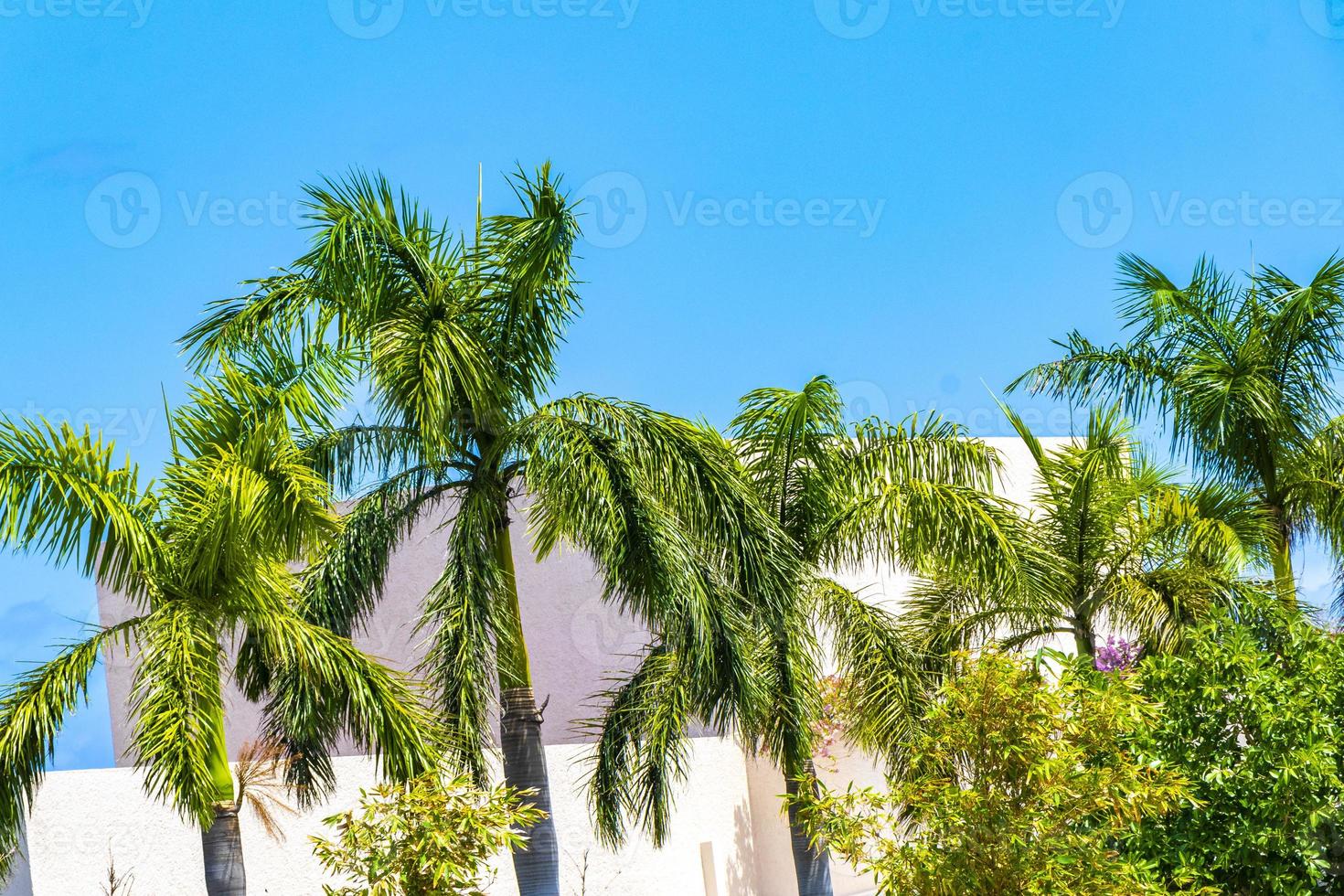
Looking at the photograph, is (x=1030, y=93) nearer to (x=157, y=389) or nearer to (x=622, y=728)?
(x=622, y=728)

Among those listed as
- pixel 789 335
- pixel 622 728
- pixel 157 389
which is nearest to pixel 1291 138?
pixel 789 335

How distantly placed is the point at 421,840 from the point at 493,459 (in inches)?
127

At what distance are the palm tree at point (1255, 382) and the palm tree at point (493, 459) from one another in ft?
17.5

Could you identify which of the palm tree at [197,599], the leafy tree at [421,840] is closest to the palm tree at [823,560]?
the palm tree at [197,599]

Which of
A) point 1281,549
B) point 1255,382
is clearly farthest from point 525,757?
point 1281,549

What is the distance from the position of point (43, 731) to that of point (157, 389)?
2.22 m

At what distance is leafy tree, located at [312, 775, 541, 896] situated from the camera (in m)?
8.84

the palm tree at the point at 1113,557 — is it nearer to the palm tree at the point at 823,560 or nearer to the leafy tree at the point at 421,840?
the palm tree at the point at 823,560

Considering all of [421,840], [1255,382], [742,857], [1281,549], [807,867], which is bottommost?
[742,857]

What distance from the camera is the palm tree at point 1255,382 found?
13945mm

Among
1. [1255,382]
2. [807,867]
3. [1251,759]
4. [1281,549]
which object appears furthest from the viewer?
[1281,549]

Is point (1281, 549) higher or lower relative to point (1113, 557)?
lower

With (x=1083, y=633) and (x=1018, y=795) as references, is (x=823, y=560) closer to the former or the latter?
(x=1083, y=633)

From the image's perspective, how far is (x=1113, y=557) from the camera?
14875 millimetres
